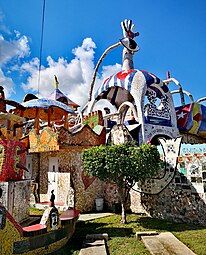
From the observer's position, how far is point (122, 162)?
10.1 m

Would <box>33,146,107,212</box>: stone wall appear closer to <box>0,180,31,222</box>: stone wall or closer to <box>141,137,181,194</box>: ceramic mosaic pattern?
<box>141,137,181,194</box>: ceramic mosaic pattern

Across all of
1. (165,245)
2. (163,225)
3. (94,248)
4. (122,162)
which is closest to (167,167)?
(163,225)

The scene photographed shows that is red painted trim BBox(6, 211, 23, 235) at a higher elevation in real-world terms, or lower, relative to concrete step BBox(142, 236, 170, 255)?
higher

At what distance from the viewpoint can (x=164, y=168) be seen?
11.6 meters

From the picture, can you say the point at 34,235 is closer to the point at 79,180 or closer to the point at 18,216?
the point at 18,216

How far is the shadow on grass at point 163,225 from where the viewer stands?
9.98 meters

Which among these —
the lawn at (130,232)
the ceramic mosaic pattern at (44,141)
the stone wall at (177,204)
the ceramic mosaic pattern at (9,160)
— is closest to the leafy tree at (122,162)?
the stone wall at (177,204)

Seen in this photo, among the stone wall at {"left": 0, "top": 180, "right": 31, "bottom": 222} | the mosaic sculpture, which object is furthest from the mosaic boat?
the mosaic sculpture

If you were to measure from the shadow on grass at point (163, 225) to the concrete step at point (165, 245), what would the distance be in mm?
766

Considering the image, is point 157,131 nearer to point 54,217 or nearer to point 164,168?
point 164,168

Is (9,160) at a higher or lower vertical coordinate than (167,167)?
higher

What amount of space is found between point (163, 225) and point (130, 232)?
1592 millimetres

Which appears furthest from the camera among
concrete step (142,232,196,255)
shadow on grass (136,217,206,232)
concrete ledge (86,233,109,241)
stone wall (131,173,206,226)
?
stone wall (131,173,206,226)

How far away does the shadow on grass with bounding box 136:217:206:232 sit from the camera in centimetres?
998
